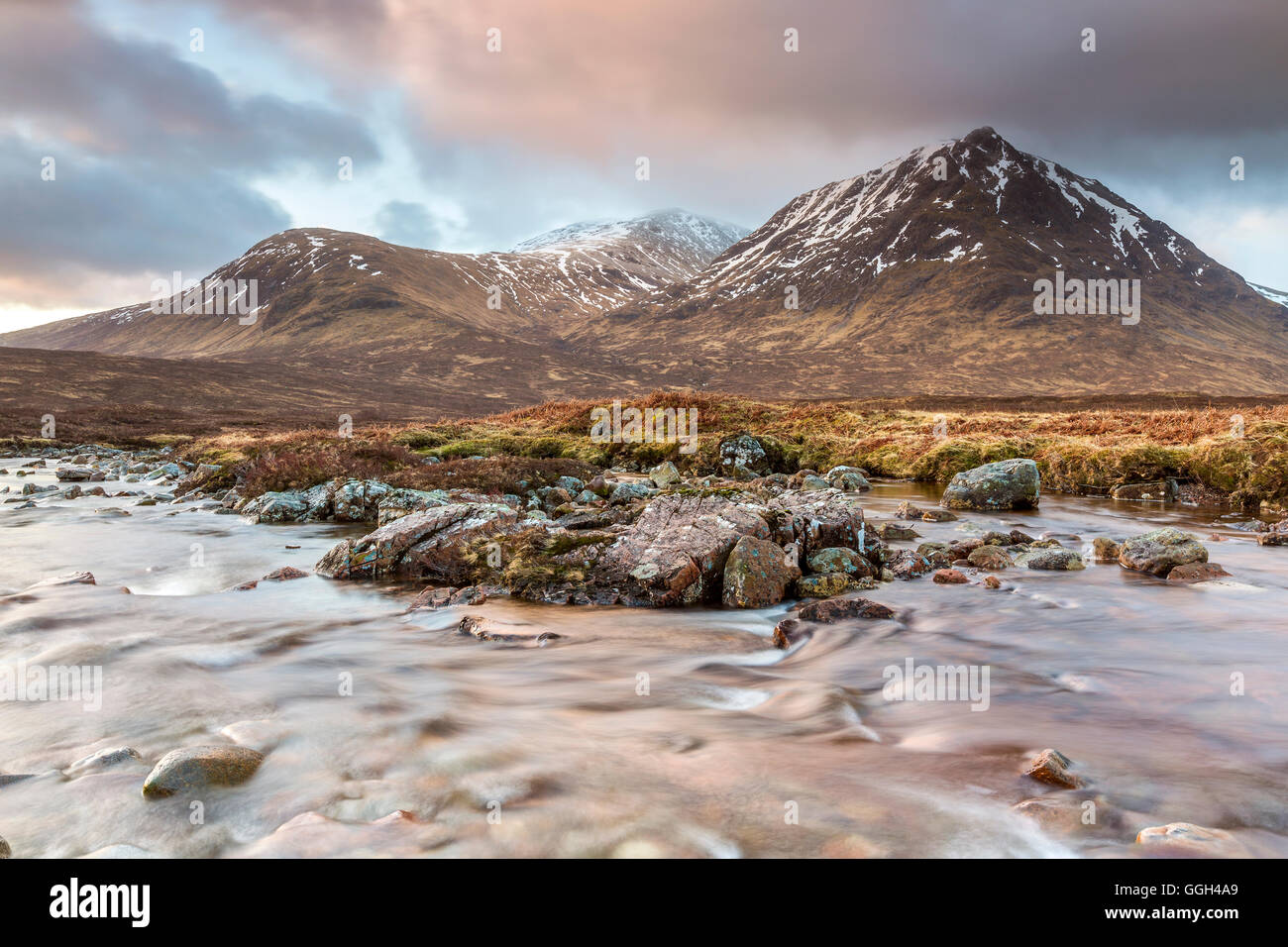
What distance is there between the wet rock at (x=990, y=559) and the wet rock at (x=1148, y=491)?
12451 mm

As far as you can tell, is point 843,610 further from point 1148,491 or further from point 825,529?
point 1148,491

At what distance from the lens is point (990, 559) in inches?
522

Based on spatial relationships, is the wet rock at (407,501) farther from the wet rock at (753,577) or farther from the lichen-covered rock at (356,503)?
the wet rock at (753,577)

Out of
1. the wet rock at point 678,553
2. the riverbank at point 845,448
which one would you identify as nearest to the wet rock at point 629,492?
the riverbank at point 845,448

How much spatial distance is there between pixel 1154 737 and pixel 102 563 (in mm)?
18014

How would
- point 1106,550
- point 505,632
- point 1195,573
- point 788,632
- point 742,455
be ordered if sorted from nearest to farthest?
1. point 505,632
2. point 788,632
3. point 1195,573
4. point 1106,550
5. point 742,455

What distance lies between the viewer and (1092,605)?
1090 cm

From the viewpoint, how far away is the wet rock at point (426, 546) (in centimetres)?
1243

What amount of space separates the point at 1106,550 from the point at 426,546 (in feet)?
44.1

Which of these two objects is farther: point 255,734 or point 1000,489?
point 1000,489

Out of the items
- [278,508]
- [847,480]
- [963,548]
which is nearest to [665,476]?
[847,480]

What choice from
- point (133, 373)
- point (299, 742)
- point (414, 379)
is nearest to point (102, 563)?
point (299, 742)

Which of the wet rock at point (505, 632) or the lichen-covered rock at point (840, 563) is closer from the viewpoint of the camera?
the wet rock at point (505, 632)

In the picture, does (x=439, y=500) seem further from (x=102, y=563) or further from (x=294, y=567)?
(x=102, y=563)
